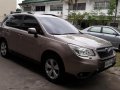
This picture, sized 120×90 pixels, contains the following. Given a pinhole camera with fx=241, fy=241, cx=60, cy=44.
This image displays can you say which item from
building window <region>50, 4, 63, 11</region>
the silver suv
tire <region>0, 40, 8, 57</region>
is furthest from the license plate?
building window <region>50, 4, 63, 11</region>

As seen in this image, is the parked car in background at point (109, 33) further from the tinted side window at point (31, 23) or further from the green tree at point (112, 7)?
the green tree at point (112, 7)

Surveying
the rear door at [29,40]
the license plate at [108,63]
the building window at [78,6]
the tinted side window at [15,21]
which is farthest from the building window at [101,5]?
the license plate at [108,63]

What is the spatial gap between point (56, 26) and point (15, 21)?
1.76 metres

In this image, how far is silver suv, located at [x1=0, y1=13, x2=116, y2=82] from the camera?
5.53m

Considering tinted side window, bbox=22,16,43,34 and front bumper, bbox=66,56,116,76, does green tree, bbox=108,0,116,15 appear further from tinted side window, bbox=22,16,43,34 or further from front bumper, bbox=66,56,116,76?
front bumper, bbox=66,56,116,76

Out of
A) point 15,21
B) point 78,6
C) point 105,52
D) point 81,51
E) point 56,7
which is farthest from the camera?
point 56,7

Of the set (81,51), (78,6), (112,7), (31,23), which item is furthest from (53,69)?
(78,6)

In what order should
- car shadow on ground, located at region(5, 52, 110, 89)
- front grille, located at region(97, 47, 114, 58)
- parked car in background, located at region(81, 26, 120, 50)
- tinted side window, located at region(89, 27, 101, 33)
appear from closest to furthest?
front grille, located at region(97, 47, 114, 58) < car shadow on ground, located at region(5, 52, 110, 89) < parked car in background, located at region(81, 26, 120, 50) < tinted side window, located at region(89, 27, 101, 33)

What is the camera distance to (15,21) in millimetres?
7969

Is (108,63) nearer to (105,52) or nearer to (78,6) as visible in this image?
(105,52)

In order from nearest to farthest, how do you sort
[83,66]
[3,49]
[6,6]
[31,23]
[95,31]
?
[83,66], [31,23], [3,49], [95,31], [6,6]

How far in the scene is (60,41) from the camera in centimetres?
589

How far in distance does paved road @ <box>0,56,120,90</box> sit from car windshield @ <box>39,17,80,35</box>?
1.28 m

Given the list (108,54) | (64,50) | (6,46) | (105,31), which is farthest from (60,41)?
(105,31)
